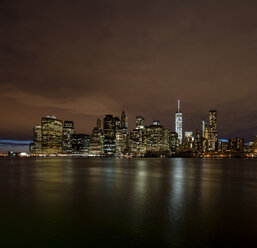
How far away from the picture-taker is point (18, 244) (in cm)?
1372

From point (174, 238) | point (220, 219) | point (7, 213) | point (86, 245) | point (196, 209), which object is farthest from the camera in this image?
point (196, 209)

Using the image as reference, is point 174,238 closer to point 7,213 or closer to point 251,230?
point 251,230

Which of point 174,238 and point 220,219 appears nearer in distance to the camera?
point 174,238

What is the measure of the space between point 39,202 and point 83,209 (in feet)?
19.9

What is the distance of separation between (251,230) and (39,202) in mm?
19108

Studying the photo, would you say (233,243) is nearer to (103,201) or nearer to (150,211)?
(150,211)

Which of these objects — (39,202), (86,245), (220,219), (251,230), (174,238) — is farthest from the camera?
(39,202)

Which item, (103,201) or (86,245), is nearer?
(86,245)

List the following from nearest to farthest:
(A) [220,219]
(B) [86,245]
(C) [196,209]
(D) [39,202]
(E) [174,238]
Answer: (B) [86,245] < (E) [174,238] < (A) [220,219] < (C) [196,209] < (D) [39,202]

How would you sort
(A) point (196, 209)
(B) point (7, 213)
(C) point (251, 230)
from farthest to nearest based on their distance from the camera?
(A) point (196, 209) < (B) point (7, 213) < (C) point (251, 230)

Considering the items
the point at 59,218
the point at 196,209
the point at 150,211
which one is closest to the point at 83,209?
the point at 59,218

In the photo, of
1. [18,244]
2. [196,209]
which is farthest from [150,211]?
[18,244]

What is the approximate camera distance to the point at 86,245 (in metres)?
13.5

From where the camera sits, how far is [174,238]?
14.9 m
